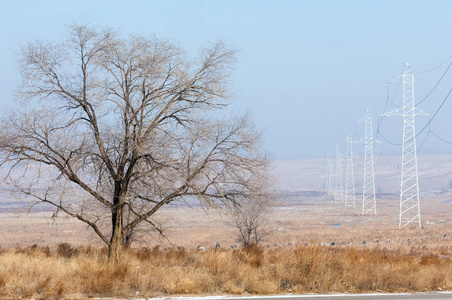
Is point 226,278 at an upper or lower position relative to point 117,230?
lower

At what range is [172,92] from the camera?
1800 centimetres

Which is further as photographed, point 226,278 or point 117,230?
point 117,230

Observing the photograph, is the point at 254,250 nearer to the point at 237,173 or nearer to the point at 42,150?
the point at 237,173

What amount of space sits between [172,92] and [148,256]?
20.0 feet

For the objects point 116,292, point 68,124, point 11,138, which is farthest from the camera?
point 68,124

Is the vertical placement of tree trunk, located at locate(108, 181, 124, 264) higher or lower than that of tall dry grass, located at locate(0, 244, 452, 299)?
higher

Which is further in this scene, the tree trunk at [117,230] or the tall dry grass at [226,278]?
the tree trunk at [117,230]

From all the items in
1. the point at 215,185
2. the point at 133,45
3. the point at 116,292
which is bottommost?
the point at 116,292

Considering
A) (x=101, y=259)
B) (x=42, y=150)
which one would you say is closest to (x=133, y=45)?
(x=42, y=150)

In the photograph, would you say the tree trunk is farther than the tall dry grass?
Yes

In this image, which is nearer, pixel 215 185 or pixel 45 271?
pixel 45 271

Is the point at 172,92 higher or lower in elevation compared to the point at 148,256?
higher

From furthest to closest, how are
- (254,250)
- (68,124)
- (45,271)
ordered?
(254,250)
(68,124)
(45,271)

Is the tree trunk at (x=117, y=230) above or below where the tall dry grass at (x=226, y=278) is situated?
above
